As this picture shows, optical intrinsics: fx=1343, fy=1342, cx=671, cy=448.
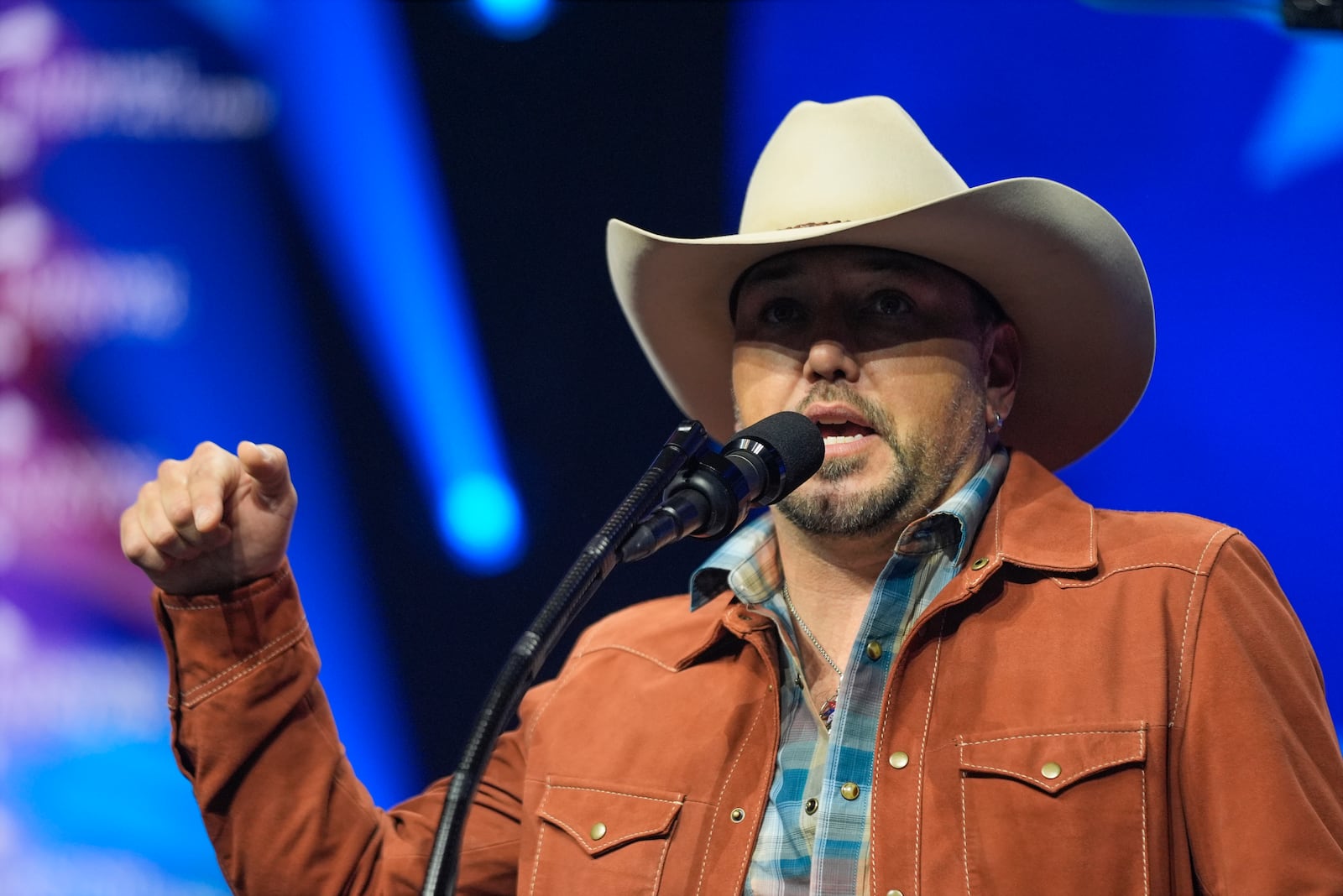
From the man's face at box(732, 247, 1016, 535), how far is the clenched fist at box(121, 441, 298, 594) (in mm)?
738

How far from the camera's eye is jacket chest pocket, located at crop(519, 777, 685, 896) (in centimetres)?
192

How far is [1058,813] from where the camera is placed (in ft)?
5.53

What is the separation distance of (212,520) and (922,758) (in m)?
0.98

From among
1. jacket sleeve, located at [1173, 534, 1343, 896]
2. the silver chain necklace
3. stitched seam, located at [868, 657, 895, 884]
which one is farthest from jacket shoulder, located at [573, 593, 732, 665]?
jacket sleeve, located at [1173, 534, 1343, 896]

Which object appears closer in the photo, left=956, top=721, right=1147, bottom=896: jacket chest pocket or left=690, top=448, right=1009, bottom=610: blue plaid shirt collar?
left=956, top=721, right=1147, bottom=896: jacket chest pocket

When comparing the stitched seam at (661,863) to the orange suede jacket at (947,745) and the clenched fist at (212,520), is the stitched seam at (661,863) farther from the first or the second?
the clenched fist at (212,520)

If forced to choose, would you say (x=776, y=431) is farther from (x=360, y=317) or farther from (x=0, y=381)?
(x=0, y=381)

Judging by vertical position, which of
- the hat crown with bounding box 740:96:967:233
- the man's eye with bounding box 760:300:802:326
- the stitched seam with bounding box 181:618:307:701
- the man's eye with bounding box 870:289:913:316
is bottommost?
the stitched seam with bounding box 181:618:307:701

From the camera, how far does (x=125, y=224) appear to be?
9.32ft

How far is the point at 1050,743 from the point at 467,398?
1493 mm

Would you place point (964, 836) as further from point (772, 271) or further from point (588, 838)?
point (772, 271)

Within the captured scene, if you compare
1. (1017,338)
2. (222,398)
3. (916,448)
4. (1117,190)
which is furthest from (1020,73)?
(222,398)

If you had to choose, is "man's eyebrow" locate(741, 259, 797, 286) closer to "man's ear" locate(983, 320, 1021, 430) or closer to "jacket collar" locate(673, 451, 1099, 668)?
"man's ear" locate(983, 320, 1021, 430)

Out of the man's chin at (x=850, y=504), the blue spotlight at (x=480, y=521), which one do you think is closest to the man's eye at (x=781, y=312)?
the man's chin at (x=850, y=504)
